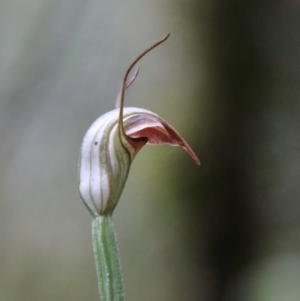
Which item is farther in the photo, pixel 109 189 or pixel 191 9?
pixel 191 9

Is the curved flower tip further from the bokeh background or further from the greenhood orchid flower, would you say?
the bokeh background

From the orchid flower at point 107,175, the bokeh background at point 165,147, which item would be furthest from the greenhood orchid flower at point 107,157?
the bokeh background at point 165,147

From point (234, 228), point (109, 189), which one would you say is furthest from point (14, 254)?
point (109, 189)

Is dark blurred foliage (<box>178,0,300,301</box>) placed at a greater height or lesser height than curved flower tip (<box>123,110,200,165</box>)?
lesser

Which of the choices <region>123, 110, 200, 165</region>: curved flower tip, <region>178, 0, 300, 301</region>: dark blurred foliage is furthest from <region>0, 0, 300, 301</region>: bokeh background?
<region>123, 110, 200, 165</region>: curved flower tip

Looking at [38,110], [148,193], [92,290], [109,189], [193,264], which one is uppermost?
[38,110]

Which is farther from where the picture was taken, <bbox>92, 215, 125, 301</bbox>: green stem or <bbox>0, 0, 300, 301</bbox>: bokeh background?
<bbox>0, 0, 300, 301</bbox>: bokeh background

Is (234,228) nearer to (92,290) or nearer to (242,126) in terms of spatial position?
(242,126)
